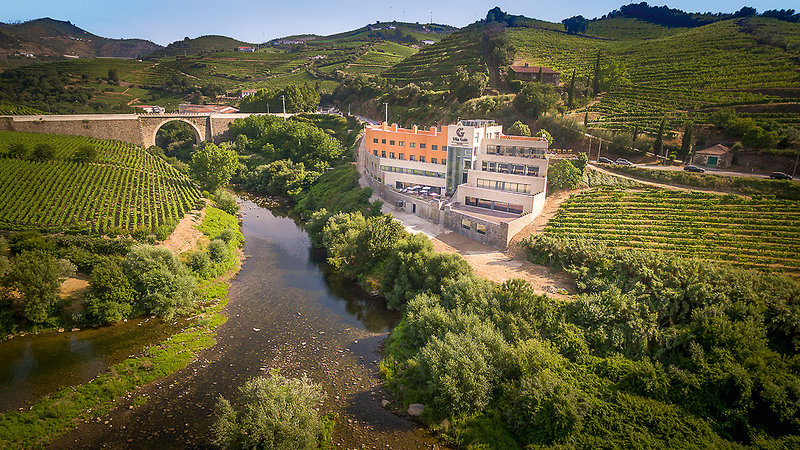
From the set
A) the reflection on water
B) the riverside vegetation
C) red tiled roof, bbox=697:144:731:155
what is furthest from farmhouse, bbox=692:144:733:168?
the reflection on water

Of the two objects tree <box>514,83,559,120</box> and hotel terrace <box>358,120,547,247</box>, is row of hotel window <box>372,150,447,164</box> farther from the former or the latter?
tree <box>514,83,559,120</box>

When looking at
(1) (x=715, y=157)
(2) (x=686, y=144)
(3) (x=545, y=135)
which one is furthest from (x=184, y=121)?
(1) (x=715, y=157)

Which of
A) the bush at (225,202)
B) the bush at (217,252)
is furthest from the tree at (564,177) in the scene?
the bush at (225,202)

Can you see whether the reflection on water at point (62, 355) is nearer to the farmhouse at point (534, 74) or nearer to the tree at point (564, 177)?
the tree at point (564, 177)

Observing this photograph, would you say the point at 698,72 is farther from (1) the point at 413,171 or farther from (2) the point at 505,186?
(1) the point at 413,171

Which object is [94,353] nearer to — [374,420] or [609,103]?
[374,420]

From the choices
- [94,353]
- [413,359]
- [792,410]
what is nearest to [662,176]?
[792,410]
